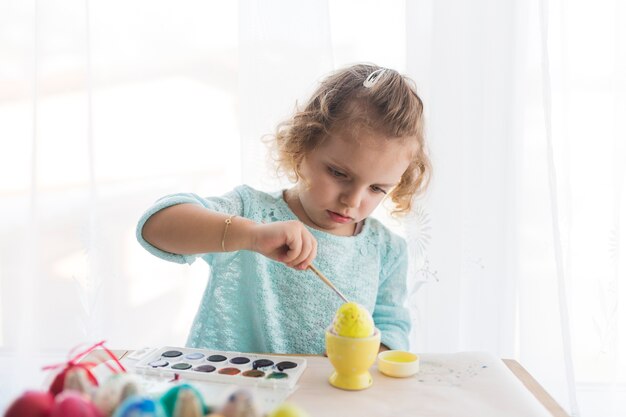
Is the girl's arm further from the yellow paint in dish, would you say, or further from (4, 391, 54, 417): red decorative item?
(4, 391, 54, 417): red decorative item

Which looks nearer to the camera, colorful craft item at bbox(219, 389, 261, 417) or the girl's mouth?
colorful craft item at bbox(219, 389, 261, 417)

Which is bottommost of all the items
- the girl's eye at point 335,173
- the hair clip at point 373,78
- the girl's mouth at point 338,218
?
the girl's mouth at point 338,218

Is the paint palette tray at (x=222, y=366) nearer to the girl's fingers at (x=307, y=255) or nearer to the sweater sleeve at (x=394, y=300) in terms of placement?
the girl's fingers at (x=307, y=255)

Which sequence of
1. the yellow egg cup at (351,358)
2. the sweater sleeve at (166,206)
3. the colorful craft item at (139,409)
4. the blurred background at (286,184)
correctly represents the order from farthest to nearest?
the blurred background at (286,184), the sweater sleeve at (166,206), the yellow egg cup at (351,358), the colorful craft item at (139,409)

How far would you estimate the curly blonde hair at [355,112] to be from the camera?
0.82m

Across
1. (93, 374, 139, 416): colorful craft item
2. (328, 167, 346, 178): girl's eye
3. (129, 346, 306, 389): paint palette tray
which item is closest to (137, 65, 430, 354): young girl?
(328, 167, 346, 178): girl's eye

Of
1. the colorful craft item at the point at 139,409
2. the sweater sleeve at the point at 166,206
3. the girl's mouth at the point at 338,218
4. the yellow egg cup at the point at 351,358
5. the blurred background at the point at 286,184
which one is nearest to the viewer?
the colorful craft item at the point at 139,409

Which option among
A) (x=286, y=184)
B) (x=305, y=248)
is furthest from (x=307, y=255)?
(x=286, y=184)

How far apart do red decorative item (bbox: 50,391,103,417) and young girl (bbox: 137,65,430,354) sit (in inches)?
13.1

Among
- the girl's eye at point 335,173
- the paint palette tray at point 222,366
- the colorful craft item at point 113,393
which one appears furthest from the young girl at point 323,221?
the colorful craft item at point 113,393

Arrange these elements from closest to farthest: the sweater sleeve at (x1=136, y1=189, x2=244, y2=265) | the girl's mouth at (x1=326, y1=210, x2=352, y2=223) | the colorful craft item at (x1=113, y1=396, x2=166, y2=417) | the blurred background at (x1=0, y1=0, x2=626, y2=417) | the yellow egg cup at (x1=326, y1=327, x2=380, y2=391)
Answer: the colorful craft item at (x1=113, y1=396, x2=166, y2=417) → the yellow egg cup at (x1=326, y1=327, x2=380, y2=391) → the sweater sleeve at (x1=136, y1=189, x2=244, y2=265) → the girl's mouth at (x1=326, y1=210, x2=352, y2=223) → the blurred background at (x1=0, y1=0, x2=626, y2=417)

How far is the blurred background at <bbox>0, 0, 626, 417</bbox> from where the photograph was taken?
1.14 metres

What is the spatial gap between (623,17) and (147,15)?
971mm

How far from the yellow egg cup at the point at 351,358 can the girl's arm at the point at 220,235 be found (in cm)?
12
